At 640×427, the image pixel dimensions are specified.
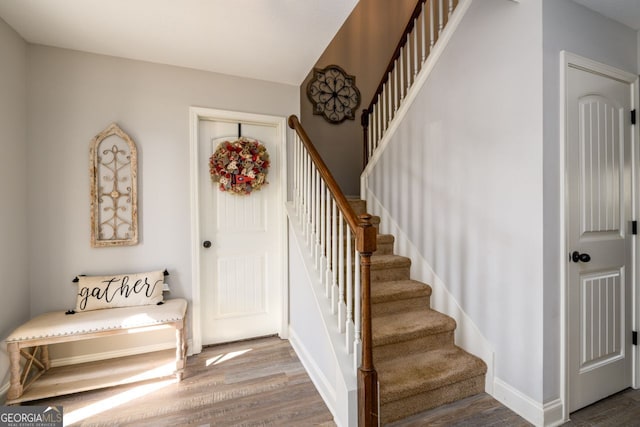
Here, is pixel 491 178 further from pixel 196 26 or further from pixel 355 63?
pixel 355 63

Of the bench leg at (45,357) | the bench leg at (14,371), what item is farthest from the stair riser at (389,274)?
the bench leg at (45,357)

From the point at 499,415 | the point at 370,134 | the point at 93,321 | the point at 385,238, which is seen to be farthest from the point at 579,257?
the point at 93,321

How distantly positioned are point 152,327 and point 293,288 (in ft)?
3.83

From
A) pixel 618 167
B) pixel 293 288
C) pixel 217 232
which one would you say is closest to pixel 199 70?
pixel 217 232

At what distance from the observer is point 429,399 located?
6.11ft

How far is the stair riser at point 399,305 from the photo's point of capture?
7.54ft

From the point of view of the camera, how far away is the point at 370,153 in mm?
3398

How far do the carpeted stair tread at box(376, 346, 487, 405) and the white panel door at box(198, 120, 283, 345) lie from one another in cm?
131

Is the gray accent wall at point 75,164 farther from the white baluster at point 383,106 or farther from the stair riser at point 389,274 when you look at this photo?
the stair riser at point 389,274

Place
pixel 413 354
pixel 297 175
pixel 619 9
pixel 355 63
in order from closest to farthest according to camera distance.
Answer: pixel 619 9 → pixel 413 354 → pixel 297 175 → pixel 355 63

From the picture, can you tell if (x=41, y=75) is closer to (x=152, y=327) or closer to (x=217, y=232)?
(x=217, y=232)

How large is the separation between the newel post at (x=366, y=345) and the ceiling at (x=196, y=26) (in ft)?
4.76

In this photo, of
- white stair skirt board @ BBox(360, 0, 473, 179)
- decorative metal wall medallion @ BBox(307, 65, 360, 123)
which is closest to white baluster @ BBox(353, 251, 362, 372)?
white stair skirt board @ BBox(360, 0, 473, 179)

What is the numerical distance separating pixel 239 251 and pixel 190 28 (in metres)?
1.84
